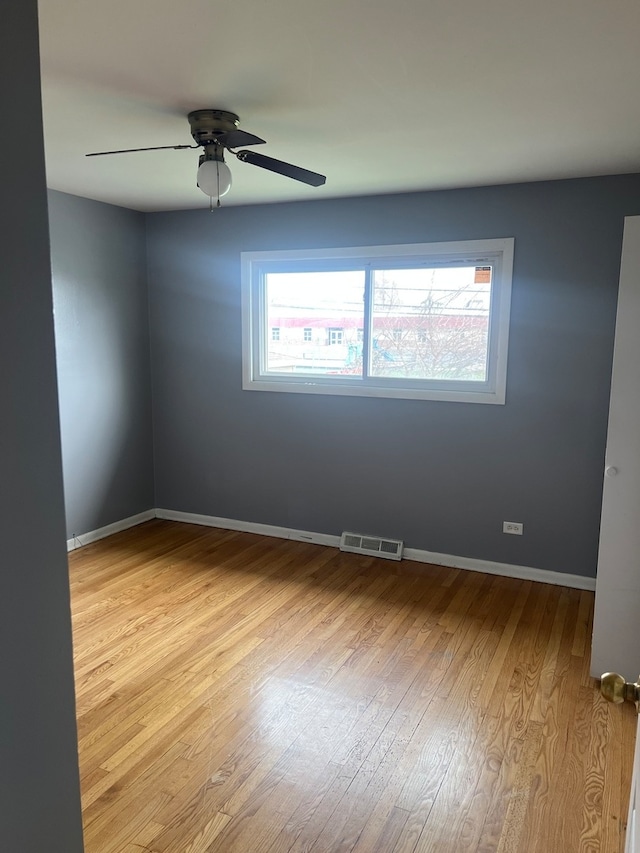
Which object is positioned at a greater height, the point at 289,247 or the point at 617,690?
the point at 289,247

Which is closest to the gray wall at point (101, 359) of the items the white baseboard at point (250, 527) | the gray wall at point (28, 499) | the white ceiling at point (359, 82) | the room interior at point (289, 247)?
the room interior at point (289, 247)

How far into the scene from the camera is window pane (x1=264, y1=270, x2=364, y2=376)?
424 cm

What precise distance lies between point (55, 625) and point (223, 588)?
8.98 ft

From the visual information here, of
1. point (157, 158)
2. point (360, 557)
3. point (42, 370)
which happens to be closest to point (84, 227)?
point (157, 158)

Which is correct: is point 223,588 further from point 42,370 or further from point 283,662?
point 42,370

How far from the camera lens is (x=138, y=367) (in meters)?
4.82

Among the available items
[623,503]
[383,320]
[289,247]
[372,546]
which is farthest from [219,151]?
[372,546]

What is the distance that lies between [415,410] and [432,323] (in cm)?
60

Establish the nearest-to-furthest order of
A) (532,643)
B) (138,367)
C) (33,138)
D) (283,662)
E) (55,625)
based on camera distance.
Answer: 1. (33,138)
2. (55,625)
3. (283,662)
4. (532,643)
5. (138,367)

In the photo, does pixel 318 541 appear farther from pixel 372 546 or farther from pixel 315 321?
pixel 315 321

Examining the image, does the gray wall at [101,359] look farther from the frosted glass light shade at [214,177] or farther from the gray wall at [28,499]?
the gray wall at [28,499]

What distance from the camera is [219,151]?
2.50m

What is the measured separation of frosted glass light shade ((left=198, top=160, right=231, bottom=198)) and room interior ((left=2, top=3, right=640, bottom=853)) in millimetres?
222

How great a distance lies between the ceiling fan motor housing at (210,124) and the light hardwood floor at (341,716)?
2.38m
